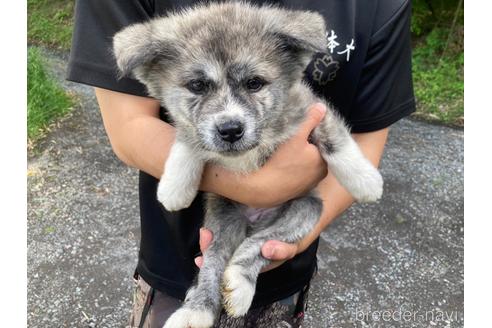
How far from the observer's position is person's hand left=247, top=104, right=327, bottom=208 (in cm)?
204

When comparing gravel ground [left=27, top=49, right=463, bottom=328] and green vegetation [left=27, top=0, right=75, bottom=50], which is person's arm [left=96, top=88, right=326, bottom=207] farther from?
green vegetation [left=27, top=0, right=75, bottom=50]

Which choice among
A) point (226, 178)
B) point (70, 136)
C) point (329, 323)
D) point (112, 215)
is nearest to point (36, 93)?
point (70, 136)

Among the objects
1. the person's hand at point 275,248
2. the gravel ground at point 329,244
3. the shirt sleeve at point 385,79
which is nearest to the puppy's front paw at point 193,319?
the person's hand at point 275,248

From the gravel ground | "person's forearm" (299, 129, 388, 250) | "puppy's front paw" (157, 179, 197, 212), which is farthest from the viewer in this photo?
the gravel ground

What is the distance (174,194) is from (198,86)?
459 mm

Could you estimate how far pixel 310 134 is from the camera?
7.18 ft

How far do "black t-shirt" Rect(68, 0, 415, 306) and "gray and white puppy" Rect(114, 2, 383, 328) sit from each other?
0.11 metres

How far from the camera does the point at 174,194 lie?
82.4 inches

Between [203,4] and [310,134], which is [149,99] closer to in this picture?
[203,4]

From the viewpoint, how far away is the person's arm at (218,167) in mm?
2051

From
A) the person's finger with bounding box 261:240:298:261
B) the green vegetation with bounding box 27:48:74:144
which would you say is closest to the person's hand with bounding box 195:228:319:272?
the person's finger with bounding box 261:240:298:261

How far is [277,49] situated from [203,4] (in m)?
0.41

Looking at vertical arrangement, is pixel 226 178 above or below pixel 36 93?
above

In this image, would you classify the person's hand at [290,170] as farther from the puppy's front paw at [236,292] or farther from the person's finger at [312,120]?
the puppy's front paw at [236,292]
